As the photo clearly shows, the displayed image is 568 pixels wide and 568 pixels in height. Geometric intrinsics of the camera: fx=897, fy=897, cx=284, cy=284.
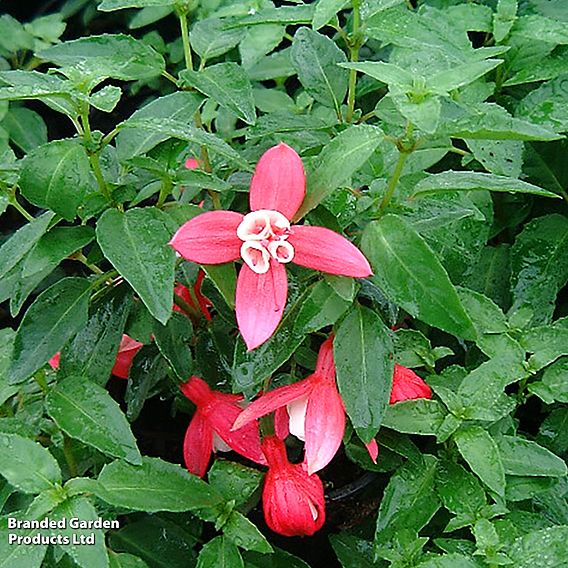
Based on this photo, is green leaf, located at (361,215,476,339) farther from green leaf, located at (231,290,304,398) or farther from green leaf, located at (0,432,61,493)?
green leaf, located at (0,432,61,493)

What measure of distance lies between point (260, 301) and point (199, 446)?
227 mm

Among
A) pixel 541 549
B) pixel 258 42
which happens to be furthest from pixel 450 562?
pixel 258 42

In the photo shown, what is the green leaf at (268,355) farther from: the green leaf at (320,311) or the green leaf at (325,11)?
the green leaf at (325,11)

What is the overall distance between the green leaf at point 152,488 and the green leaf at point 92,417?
0.08 ft

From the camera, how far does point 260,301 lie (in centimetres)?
67

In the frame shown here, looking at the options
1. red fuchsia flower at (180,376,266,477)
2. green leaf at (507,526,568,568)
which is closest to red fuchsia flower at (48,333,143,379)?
red fuchsia flower at (180,376,266,477)

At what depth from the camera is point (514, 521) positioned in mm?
822

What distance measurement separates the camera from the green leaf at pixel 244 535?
750mm

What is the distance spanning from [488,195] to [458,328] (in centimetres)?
39

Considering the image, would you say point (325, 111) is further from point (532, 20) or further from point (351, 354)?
point (351, 354)

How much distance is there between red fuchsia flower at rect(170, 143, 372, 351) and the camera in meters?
0.66

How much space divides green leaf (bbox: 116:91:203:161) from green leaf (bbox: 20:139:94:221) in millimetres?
87

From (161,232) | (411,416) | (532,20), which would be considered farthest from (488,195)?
(161,232)

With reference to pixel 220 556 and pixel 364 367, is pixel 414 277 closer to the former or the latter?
pixel 364 367
